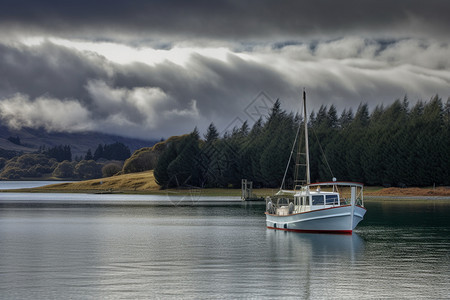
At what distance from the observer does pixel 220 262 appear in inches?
1767

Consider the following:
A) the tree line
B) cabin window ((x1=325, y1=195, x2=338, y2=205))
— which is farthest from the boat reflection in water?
the tree line

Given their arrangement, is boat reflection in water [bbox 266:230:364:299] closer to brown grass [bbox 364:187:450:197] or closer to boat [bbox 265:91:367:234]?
boat [bbox 265:91:367:234]

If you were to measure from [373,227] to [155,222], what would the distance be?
26302 millimetres

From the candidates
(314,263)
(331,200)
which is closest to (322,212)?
(331,200)

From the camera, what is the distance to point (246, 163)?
19950cm

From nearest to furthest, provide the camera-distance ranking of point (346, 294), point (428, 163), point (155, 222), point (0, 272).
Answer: point (346, 294) < point (0, 272) < point (155, 222) < point (428, 163)

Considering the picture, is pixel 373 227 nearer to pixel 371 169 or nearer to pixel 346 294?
pixel 346 294

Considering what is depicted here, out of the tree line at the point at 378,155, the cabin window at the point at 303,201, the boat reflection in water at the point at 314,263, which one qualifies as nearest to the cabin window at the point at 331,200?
the cabin window at the point at 303,201

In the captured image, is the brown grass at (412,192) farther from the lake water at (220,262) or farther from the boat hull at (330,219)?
the boat hull at (330,219)

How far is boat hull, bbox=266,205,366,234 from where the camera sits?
210 ft

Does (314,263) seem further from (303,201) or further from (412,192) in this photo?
(412,192)

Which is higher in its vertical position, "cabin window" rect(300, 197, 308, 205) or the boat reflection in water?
"cabin window" rect(300, 197, 308, 205)

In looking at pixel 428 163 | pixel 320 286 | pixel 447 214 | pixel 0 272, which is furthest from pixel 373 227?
pixel 428 163

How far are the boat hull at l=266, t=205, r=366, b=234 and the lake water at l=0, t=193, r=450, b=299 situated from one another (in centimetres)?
118
